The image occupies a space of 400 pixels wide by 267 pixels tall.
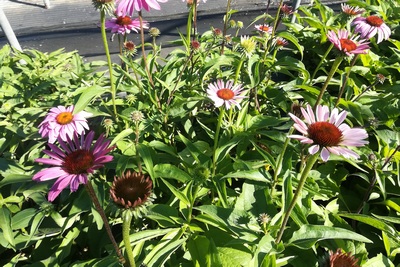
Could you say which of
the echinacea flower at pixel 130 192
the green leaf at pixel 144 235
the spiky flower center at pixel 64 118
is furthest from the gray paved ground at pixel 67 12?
the echinacea flower at pixel 130 192

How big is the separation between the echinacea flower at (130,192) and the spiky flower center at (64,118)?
40 centimetres

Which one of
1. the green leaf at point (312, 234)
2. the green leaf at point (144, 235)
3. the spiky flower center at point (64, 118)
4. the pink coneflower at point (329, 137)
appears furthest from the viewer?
the spiky flower center at point (64, 118)

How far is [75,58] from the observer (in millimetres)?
1881

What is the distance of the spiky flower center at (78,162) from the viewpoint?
81cm

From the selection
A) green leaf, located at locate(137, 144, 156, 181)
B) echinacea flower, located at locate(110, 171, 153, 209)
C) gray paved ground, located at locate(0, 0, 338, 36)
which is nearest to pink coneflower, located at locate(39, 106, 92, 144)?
green leaf, located at locate(137, 144, 156, 181)

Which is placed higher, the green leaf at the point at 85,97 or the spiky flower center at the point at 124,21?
the spiky flower center at the point at 124,21

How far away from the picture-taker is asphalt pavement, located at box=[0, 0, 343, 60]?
3.88 meters

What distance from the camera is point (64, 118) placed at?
113cm

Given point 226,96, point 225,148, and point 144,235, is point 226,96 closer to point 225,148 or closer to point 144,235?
point 225,148

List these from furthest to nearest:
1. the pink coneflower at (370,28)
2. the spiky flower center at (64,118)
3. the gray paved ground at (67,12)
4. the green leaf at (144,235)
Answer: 1. the gray paved ground at (67,12)
2. the pink coneflower at (370,28)
3. the spiky flower center at (64,118)
4. the green leaf at (144,235)

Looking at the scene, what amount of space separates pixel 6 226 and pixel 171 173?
497mm

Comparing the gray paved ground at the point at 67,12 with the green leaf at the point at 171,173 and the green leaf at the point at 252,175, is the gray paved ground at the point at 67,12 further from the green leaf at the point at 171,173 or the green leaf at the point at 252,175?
the green leaf at the point at 252,175

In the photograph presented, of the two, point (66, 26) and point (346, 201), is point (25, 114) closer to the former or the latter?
point (346, 201)

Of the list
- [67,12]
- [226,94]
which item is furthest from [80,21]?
[226,94]
